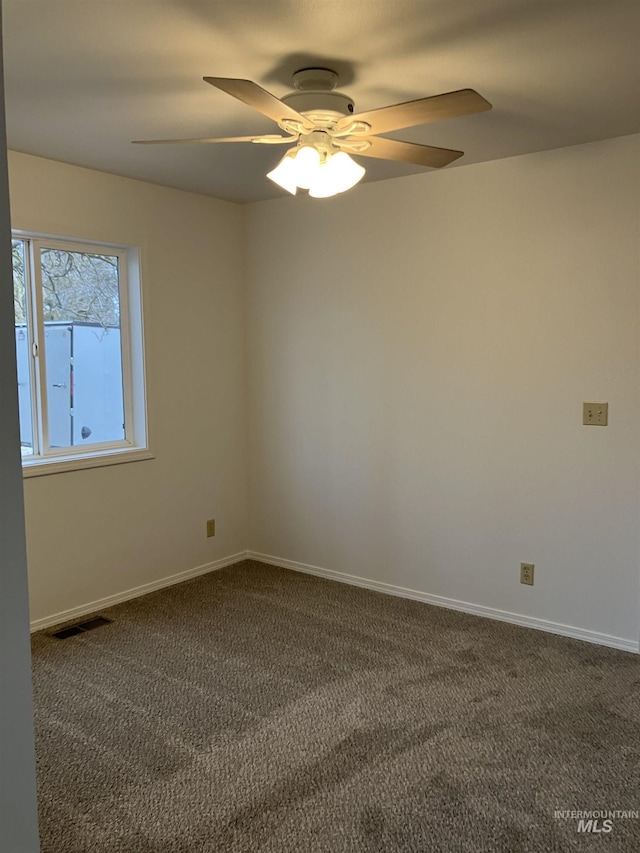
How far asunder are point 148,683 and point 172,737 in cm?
47

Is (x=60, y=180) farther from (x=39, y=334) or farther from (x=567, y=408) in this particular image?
(x=567, y=408)

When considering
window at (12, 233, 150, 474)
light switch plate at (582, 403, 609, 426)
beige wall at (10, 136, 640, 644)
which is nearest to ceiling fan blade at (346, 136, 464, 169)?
beige wall at (10, 136, 640, 644)

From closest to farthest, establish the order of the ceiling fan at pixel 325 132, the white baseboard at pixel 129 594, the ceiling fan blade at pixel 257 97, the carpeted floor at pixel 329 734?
the ceiling fan blade at pixel 257 97
the carpeted floor at pixel 329 734
the ceiling fan at pixel 325 132
the white baseboard at pixel 129 594

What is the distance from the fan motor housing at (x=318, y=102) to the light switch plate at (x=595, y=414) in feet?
5.90

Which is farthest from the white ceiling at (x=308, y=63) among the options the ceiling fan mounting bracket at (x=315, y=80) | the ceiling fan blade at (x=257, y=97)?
the ceiling fan blade at (x=257, y=97)

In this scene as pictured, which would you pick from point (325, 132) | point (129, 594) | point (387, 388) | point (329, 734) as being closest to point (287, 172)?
point (325, 132)

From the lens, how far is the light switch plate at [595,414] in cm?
320

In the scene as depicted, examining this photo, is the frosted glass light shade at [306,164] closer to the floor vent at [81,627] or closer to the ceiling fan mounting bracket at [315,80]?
the ceiling fan mounting bracket at [315,80]

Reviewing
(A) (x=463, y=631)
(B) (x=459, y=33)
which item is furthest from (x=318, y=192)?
(A) (x=463, y=631)

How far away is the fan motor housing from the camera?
228 centimetres

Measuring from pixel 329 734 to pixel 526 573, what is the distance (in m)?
1.48

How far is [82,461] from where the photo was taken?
144 inches

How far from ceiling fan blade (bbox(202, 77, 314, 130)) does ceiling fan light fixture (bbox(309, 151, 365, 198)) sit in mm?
129

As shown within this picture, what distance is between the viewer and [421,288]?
3.74 meters
